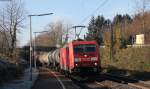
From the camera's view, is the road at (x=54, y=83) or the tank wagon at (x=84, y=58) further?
the tank wagon at (x=84, y=58)

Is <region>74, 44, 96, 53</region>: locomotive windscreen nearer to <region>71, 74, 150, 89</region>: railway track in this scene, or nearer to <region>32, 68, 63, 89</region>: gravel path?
<region>71, 74, 150, 89</region>: railway track

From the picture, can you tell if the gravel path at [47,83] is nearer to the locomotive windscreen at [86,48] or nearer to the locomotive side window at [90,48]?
the locomotive windscreen at [86,48]

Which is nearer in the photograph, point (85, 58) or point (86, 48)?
point (85, 58)

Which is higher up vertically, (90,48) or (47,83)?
(90,48)

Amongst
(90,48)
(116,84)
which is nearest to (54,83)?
(90,48)

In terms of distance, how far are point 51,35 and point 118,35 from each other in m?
78.0

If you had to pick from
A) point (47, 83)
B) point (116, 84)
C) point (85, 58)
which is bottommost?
point (47, 83)

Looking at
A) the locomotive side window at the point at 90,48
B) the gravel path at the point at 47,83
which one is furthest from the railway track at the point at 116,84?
the locomotive side window at the point at 90,48

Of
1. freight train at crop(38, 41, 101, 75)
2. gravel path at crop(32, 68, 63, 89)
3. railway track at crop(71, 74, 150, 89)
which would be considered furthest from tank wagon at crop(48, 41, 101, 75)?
gravel path at crop(32, 68, 63, 89)

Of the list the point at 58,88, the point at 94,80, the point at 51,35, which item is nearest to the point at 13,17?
the point at 94,80

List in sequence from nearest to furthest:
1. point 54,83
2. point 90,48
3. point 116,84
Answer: point 116,84 → point 54,83 → point 90,48

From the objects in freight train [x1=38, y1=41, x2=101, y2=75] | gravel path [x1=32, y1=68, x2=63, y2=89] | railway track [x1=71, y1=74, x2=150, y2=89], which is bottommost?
gravel path [x1=32, y1=68, x2=63, y2=89]

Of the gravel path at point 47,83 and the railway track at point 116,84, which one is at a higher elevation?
the railway track at point 116,84

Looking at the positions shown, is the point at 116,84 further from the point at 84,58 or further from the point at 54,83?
the point at 54,83
